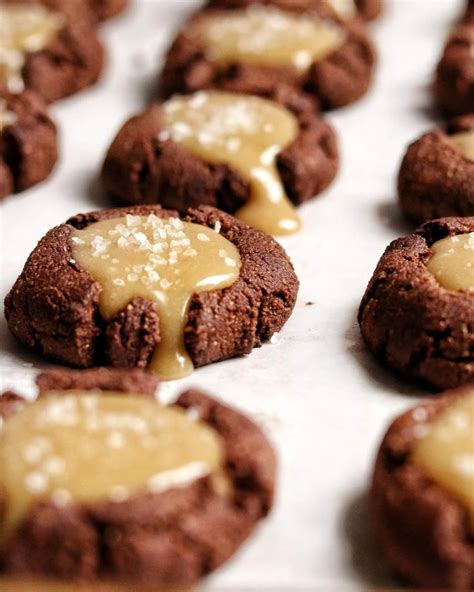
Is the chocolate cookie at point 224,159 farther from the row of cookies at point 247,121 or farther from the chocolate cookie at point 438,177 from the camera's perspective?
the chocolate cookie at point 438,177

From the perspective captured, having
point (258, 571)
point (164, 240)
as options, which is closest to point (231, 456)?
point (258, 571)

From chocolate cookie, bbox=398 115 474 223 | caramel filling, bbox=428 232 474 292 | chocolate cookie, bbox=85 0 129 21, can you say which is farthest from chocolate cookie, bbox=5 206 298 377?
chocolate cookie, bbox=85 0 129 21

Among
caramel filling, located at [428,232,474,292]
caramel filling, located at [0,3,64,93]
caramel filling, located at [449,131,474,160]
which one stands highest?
caramel filling, located at [0,3,64,93]

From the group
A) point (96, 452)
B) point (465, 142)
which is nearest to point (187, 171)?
point (465, 142)

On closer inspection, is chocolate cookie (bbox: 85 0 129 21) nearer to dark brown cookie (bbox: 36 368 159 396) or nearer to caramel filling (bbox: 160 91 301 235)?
caramel filling (bbox: 160 91 301 235)

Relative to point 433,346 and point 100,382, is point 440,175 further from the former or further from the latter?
point 100,382

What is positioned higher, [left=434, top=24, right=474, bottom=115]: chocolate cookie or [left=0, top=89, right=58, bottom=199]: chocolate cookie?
[left=0, top=89, right=58, bottom=199]: chocolate cookie

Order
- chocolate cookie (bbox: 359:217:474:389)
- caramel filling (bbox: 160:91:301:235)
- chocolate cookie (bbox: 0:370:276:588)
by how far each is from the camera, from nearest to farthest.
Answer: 1. chocolate cookie (bbox: 0:370:276:588)
2. chocolate cookie (bbox: 359:217:474:389)
3. caramel filling (bbox: 160:91:301:235)
